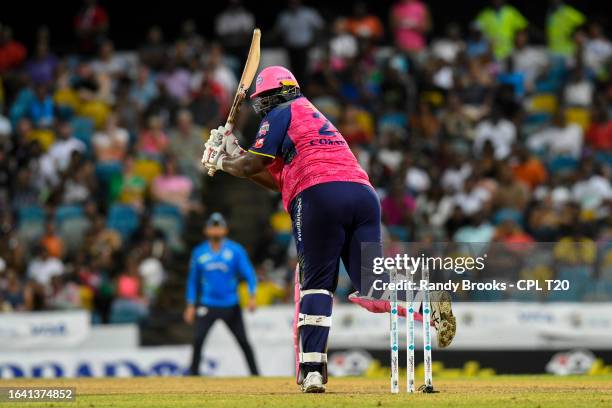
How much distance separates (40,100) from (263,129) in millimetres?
14022

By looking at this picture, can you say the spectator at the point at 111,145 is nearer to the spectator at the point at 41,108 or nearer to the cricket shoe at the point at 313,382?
A: the spectator at the point at 41,108

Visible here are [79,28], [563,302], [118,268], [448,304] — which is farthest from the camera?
[79,28]

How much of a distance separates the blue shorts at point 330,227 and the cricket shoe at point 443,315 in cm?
85

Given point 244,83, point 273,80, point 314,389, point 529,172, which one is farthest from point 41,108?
point 314,389

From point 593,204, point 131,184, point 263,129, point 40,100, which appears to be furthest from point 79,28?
point 263,129

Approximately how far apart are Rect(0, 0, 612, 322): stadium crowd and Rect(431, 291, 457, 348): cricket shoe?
32.3 ft

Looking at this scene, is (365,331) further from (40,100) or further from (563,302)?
(40,100)

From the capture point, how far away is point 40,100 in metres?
23.8

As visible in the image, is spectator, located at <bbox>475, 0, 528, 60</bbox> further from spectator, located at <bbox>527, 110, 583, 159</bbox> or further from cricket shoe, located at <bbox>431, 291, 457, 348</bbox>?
cricket shoe, located at <bbox>431, 291, 457, 348</bbox>

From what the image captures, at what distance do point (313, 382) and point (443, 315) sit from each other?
49.6 inches

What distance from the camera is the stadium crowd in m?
20.5

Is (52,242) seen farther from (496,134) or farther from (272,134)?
(272,134)

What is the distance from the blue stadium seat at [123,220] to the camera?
21.3 meters

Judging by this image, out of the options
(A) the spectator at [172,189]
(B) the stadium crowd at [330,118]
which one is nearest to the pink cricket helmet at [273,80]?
(B) the stadium crowd at [330,118]
